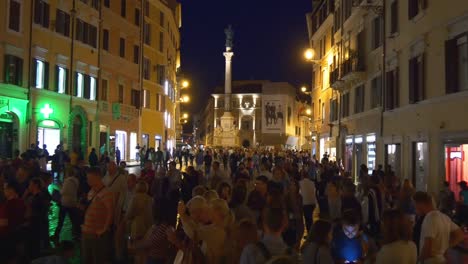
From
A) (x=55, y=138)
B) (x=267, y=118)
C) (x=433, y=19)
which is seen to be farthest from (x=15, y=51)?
(x=267, y=118)

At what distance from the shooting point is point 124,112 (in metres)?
43.5

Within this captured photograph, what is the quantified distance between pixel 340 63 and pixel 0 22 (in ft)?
62.6

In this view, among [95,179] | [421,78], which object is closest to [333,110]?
[421,78]

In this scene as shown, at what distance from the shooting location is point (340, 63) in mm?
34625

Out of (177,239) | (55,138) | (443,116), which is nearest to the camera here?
(177,239)

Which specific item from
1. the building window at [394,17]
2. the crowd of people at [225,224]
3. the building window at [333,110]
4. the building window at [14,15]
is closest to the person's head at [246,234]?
the crowd of people at [225,224]

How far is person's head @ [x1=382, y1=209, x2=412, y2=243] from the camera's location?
18.4ft

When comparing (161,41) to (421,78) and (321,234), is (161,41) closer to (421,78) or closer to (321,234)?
(421,78)

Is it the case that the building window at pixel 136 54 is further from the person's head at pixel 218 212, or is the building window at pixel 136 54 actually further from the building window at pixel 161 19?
the person's head at pixel 218 212

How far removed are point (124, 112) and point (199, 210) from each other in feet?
124

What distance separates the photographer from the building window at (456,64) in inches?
652

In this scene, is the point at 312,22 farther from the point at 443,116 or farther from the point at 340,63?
the point at 443,116

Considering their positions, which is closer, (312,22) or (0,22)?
(0,22)

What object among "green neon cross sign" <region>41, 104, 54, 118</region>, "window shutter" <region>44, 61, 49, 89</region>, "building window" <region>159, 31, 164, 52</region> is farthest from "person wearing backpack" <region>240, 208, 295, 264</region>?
"building window" <region>159, 31, 164, 52</region>
